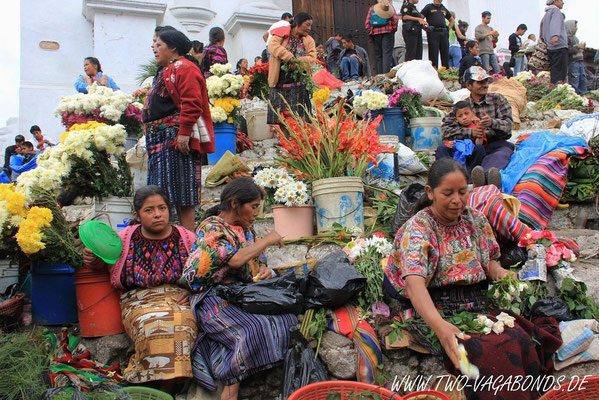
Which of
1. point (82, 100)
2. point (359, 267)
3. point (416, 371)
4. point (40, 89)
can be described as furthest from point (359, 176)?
point (40, 89)

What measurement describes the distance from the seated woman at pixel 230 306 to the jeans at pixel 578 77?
1072cm

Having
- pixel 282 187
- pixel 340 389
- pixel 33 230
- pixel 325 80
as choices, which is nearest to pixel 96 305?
pixel 33 230

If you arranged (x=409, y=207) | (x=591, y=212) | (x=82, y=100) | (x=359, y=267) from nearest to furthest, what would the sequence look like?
(x=359, y=267), (x=409, y=207), (x=591, y=212), (x=82, y=100)

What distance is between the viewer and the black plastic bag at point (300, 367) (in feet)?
9.66

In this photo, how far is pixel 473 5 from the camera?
16.0 metres

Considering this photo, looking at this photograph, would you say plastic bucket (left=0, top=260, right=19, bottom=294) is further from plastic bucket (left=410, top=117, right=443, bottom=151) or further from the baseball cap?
plastic bucket (left=410, top=117, right=443, bottom=151)

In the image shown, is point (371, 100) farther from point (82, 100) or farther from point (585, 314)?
point (585, 314)

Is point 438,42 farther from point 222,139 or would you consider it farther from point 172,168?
point 172,168

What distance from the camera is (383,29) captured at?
10992 mm

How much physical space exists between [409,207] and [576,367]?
1.64m

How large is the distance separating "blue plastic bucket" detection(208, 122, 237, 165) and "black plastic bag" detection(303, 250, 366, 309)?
3185 mm

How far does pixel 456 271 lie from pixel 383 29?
8.89 meters

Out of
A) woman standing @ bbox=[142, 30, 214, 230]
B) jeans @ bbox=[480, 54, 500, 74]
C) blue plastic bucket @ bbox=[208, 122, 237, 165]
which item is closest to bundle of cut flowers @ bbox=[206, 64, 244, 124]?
blue plastic bucket @ bbox=[208, 122, 237, 165]

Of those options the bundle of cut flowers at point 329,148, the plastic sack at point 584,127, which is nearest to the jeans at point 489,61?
the plastic sack at point 584,127
